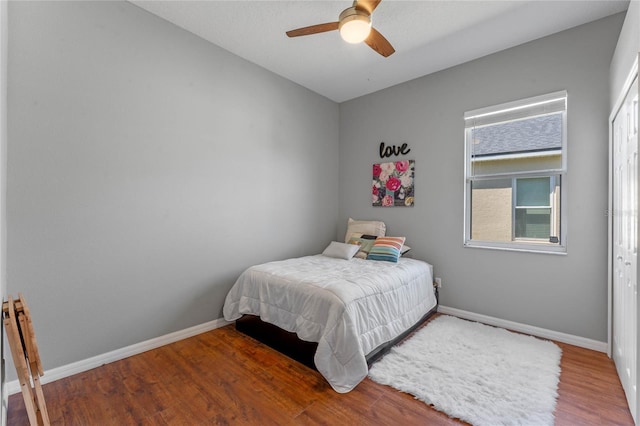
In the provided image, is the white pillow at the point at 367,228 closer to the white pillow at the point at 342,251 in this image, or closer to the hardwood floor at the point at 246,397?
the white pillow at the point at 342,251

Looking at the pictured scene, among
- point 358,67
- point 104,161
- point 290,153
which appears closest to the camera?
point 104,161

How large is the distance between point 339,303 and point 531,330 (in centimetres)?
212

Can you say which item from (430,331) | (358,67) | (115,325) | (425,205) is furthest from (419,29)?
(115,325)

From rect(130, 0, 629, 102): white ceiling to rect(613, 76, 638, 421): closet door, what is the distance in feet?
3.56

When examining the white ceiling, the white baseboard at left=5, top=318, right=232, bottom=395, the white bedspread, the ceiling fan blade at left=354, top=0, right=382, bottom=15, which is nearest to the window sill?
the white bedspread

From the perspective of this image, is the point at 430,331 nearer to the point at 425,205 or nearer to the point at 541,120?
the point at 425,205

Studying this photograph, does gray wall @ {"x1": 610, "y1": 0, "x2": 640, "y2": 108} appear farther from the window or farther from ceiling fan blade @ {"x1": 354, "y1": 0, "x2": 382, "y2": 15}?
ceiling fan blade @ {"x1": 354, "y1": 0, "x2": 382, "y2": 15}

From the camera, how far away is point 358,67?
3.42 m

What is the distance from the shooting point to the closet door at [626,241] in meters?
1.69

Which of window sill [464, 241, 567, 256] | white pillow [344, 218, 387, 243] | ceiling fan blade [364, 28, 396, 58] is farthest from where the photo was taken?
white pillow [344, 218, 387, 243]

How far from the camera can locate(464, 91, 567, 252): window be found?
2797 mm

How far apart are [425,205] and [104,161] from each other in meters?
3.30

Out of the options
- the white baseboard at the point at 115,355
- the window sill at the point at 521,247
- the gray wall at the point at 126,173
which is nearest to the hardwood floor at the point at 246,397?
the white baseboard at the point at 115,355

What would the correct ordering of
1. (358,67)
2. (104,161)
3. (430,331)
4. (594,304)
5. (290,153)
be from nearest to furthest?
(104,161), (594,304), (430,331), (358,67), (290,153)
